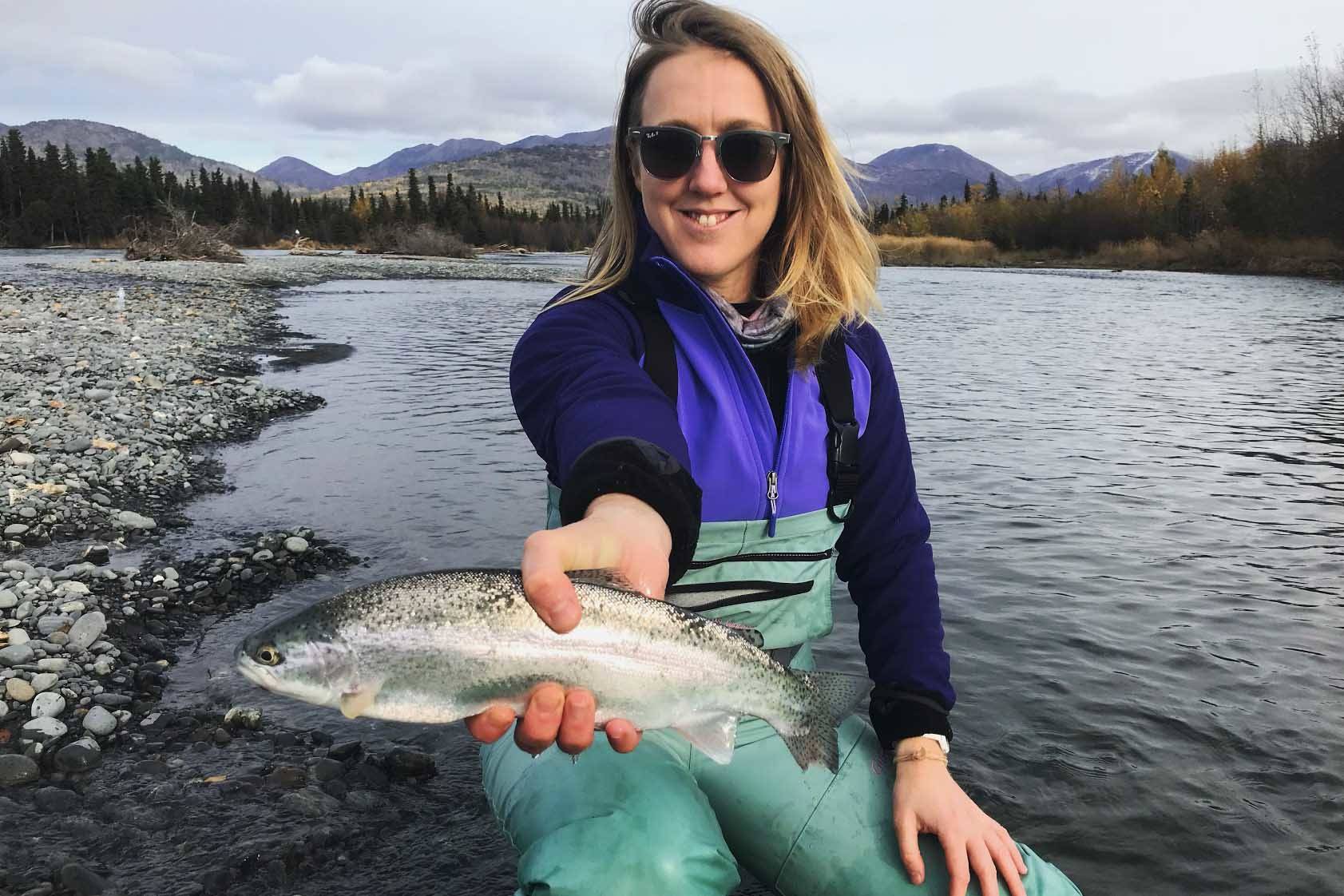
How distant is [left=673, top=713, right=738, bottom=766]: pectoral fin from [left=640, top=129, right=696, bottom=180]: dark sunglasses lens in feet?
6.17

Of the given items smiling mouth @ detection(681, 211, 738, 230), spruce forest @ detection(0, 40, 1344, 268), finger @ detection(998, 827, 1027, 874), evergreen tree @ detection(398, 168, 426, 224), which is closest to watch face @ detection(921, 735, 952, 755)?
finger @ detection(998, 827, 1027, 874)

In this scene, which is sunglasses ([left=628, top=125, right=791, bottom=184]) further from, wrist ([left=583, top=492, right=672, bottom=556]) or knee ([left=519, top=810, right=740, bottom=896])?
knee ([left=519, top=810, right=740, bottom=896])

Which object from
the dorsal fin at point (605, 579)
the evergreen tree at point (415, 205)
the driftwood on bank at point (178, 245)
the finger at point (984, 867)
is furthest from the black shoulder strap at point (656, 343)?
the evergreen tree at point (415, 205)

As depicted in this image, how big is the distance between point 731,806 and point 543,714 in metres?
1.00

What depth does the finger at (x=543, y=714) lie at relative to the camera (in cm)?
215

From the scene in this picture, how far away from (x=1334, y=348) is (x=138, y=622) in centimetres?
2626

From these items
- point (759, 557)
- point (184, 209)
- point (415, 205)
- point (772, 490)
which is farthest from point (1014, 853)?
point (415, 205)

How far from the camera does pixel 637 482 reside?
7.04 ft

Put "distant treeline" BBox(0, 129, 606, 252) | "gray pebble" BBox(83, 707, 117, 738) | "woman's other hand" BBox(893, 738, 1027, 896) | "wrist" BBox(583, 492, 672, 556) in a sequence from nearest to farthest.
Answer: "wrist" BBox(583, 492, 672, 556)
"woman's other hand" BBox(893, 738, 1027, 896)
"gray pebble" BBox(83, 707, 117, 738)
"distant treeline" BBox(0, 129, 606, 252)

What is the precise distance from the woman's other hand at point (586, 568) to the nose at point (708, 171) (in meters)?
1.52

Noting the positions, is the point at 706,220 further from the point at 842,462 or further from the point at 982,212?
the point at 982,212

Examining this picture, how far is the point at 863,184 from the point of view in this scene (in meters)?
4.27

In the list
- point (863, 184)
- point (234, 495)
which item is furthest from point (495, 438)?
point (863, 184)

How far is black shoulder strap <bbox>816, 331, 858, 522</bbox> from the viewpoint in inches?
128
